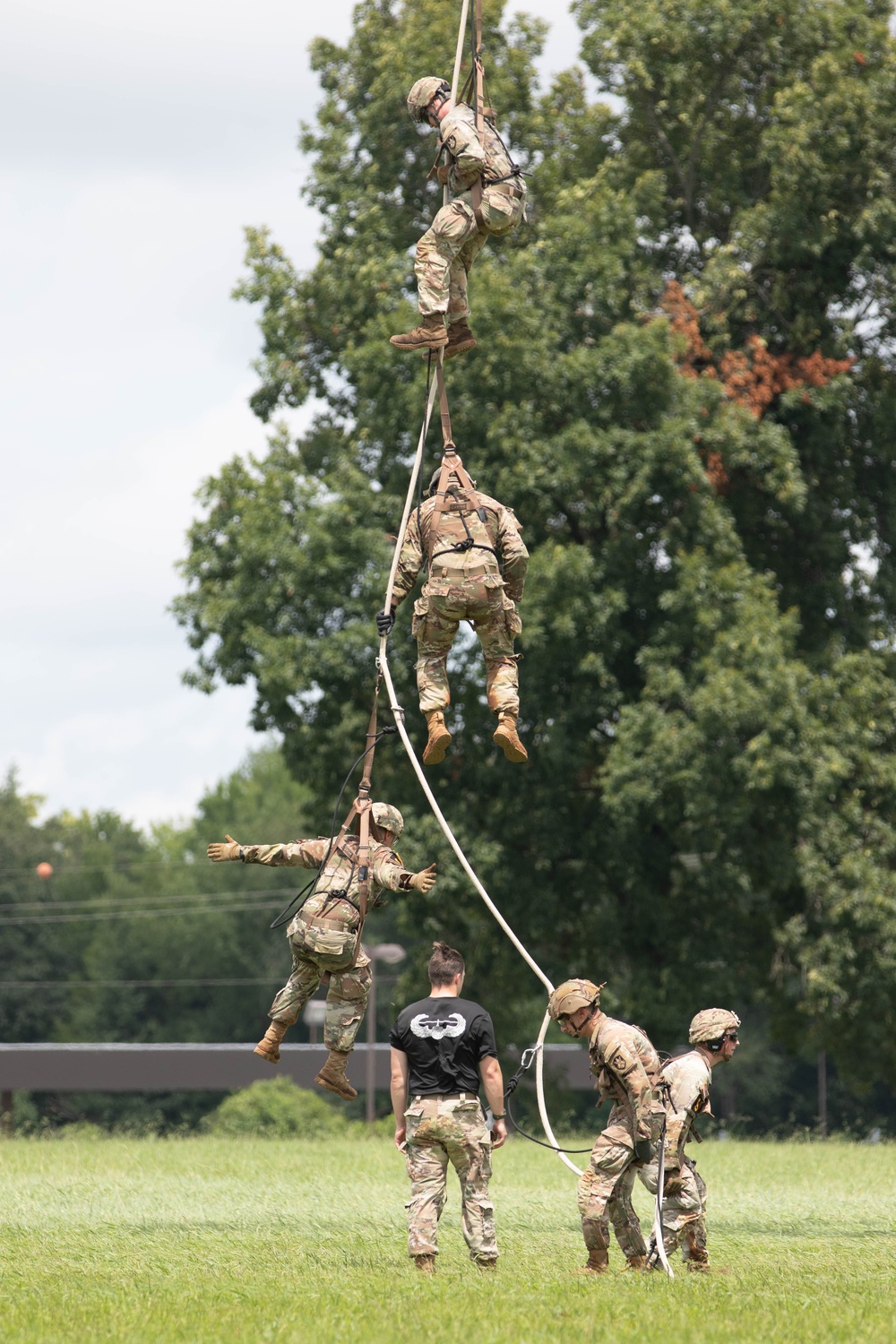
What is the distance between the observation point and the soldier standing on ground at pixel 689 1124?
9.35 meters

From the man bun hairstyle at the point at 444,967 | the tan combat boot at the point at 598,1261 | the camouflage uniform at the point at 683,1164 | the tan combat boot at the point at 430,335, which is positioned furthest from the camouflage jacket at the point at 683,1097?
the tan combat boot at the point at 430,335

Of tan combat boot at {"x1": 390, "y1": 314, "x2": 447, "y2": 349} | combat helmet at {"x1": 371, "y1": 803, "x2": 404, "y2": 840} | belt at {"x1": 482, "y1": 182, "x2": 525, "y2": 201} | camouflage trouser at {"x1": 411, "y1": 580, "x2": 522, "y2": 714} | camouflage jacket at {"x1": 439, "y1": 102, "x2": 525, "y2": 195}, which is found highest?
camouflage jacket at {"x1": 439, "y1": 102, "x2": 525, "y2": 195}

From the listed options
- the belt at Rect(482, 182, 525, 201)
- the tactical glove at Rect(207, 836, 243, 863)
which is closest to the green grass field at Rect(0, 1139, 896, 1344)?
the tactical glove at Rect(207, 836, 243, 863)

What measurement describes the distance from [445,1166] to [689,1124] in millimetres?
1496

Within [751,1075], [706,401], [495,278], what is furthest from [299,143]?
[751,1075]

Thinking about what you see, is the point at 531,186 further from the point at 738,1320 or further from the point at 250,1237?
the point at 738,1320

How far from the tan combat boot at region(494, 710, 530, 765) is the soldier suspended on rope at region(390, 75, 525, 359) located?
7.50ft

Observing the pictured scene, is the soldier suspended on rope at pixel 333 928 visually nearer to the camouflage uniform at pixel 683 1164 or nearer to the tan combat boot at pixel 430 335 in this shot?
the camouflage uniform at pixel 683 1164

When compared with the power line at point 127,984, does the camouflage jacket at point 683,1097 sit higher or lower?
higher

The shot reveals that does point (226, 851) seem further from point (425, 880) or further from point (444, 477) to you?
point (444, 477)

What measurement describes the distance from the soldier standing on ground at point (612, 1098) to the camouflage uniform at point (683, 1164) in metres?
0.20

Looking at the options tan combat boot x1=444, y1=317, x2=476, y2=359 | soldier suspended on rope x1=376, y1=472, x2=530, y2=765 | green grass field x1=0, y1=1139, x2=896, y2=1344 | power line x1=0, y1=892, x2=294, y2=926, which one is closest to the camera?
green grass field x1=0, y1=1139, x2=896, y2=1344

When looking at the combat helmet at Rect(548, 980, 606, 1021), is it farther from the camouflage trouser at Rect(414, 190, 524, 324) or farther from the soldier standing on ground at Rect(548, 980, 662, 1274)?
the camouflage trouser at Rect(414, 190, 524, 324)

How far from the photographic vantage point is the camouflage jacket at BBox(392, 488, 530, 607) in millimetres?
10180
